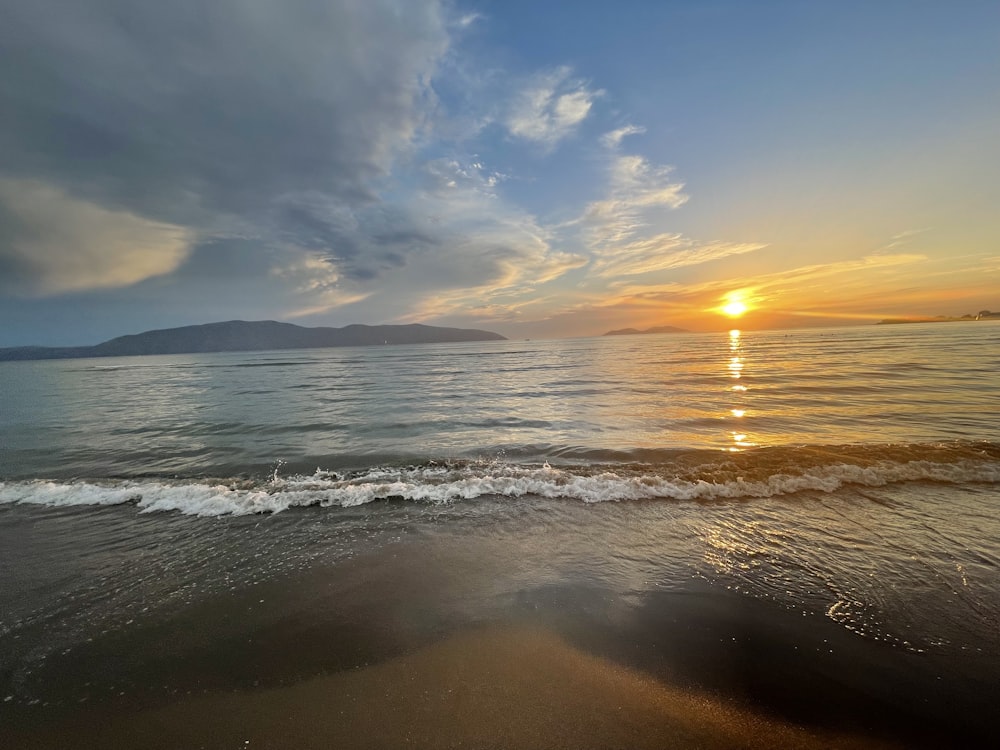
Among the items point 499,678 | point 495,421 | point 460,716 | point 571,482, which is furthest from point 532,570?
point 495,421

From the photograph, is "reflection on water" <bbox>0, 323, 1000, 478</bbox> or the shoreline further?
"reflection on water" <bbox>0, 323, 1000, 478</bbox>

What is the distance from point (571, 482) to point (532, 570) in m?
3.91

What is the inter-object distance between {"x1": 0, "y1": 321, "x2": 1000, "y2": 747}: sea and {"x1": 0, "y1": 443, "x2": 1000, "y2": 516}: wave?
8 cm

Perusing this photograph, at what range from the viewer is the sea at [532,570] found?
159 inches

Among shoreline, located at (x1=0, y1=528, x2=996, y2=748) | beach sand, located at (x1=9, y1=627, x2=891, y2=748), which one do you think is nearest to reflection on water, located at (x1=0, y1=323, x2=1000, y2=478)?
shoreline, located at (x1=0, y1=528, x2=996, y2=748)

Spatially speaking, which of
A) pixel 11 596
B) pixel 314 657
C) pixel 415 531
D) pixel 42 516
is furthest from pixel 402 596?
pixel 42 516

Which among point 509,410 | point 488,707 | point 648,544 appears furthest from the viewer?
point 509,410

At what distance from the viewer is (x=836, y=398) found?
20.6m

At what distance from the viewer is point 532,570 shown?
245 inches

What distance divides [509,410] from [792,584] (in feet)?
56.0

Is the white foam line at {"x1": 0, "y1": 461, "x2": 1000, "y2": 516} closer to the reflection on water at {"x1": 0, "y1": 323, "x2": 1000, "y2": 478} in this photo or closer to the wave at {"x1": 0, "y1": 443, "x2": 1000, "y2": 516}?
the wave at {"x1": 0, "y1": 443, "x2": 1000, "y2": 516}

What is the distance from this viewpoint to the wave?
30.5 feet

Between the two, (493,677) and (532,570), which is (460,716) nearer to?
(493,677)

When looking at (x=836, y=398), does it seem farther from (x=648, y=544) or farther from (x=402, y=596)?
(x=402, y=596)
